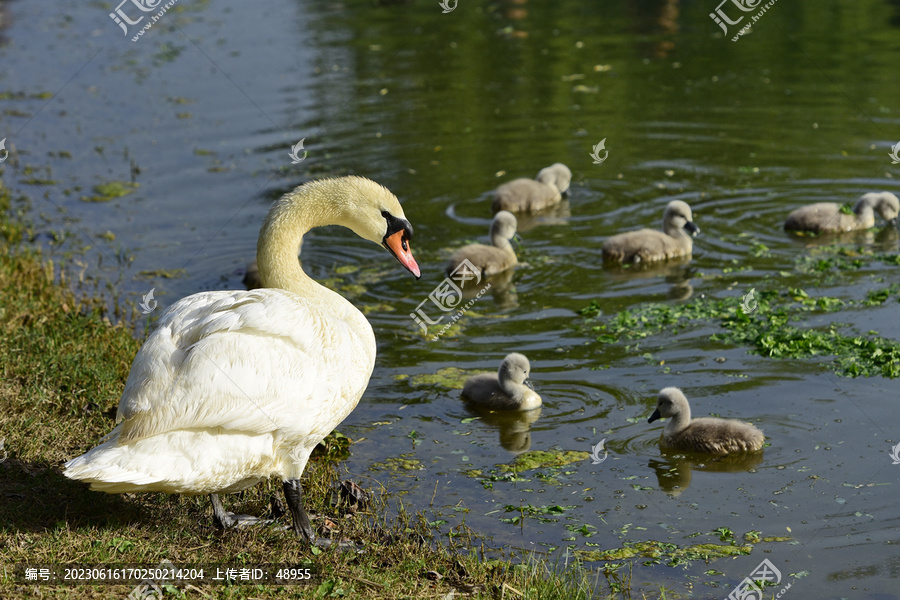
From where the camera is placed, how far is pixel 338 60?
68.2 ft

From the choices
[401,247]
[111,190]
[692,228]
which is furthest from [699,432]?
[111,190]

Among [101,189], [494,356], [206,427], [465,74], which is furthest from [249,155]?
[206,427]

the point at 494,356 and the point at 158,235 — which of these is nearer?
the point at 494,356

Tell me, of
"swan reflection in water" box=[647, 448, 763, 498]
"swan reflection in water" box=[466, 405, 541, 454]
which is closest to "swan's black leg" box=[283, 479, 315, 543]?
"swan reflection in water" box=[466, 405, 541, 454]

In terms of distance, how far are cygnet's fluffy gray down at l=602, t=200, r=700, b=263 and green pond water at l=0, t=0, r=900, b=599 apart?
210 mm

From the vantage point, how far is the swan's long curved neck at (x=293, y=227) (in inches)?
232

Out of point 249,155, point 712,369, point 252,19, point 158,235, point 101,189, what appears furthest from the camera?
point 252,19

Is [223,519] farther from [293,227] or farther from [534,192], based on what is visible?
[534,192]

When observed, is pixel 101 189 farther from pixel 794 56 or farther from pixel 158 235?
pixel 794 56

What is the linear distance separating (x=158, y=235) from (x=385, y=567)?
822cm

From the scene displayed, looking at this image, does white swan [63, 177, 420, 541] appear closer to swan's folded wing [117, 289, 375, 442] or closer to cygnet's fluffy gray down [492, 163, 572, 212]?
swan's folded wing [117, 289, 375, 442]

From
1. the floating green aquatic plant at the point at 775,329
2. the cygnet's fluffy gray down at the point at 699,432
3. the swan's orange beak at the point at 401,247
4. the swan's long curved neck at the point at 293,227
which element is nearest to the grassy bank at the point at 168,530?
the swan's long curved neck at the point at 293,227

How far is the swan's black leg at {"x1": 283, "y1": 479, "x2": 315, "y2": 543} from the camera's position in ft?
18.0

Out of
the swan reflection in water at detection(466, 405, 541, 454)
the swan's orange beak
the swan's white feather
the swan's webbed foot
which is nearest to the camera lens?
the swan's white feather
